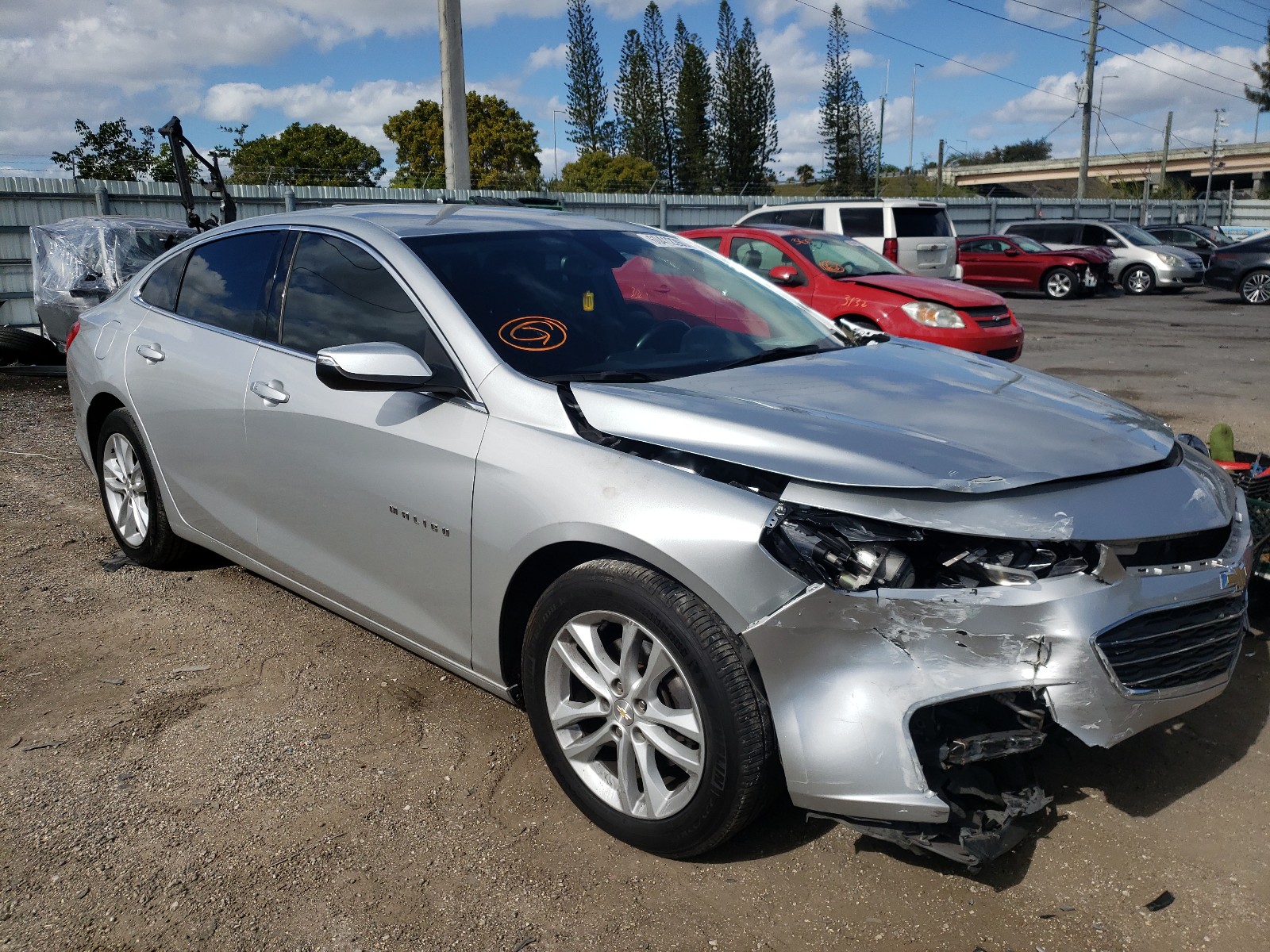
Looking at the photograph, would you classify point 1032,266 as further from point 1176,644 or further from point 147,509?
point 1176,644

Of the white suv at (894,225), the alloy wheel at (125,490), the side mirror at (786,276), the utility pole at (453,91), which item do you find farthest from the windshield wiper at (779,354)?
the white suv at (894,225)

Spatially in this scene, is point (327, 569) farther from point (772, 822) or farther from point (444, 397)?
point (772, 822)

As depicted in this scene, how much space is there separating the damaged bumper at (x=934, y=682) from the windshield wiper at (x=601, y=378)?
962 mm

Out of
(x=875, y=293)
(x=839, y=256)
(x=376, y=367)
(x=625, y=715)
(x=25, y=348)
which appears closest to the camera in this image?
(x=625, y=715)

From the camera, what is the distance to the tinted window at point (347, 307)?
3137 millimetres

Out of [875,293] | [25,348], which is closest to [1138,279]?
[875,293]

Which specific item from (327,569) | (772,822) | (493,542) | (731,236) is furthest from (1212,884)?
(731,236)

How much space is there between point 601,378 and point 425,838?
136 centimetres

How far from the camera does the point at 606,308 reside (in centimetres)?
336

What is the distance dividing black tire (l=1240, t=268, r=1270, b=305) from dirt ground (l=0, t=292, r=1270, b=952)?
18414 millimetres

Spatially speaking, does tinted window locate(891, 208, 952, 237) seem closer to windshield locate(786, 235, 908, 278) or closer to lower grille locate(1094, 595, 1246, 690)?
windshield locate(786, 235, 908, 278)

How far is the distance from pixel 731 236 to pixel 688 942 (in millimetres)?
9328

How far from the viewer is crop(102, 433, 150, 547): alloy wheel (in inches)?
181

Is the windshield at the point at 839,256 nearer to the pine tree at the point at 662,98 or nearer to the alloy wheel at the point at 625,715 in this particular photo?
the alloy wheel at the point at 625,715
